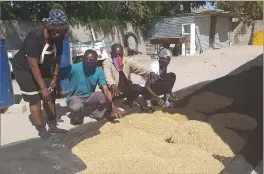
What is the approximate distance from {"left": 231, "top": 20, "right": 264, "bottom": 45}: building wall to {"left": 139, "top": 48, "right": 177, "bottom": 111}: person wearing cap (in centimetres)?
1479

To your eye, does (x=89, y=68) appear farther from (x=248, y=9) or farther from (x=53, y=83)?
(x=248, y=9)

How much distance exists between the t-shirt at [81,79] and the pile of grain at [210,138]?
117cm

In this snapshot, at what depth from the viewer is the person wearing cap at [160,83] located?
14.6ft

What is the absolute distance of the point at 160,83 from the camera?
187 inches

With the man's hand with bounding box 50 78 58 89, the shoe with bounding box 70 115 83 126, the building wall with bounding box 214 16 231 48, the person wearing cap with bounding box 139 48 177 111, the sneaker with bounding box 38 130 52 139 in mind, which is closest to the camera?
the sneaker with bounding box 38 130 52 139

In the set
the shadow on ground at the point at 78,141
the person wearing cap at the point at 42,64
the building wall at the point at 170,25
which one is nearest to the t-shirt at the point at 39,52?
the person wearing cap at the point at 42,64

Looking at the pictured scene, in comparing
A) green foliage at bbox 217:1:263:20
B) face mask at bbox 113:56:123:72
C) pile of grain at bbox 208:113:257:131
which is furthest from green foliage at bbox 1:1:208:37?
pile of grain at bbox 208:113:257:131

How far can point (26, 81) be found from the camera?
338 cm

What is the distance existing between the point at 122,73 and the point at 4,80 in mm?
1645

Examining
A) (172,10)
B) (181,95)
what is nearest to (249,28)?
(172,10)

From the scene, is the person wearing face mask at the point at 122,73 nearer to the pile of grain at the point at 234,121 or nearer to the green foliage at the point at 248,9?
the pile of grain at the point at 234,121

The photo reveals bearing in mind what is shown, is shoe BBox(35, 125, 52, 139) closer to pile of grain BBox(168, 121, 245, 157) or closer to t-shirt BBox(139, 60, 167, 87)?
pile of grain BBox(168, 121, 245, 157)

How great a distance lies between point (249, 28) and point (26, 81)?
17.1 meters

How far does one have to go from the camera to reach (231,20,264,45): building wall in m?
18.1
